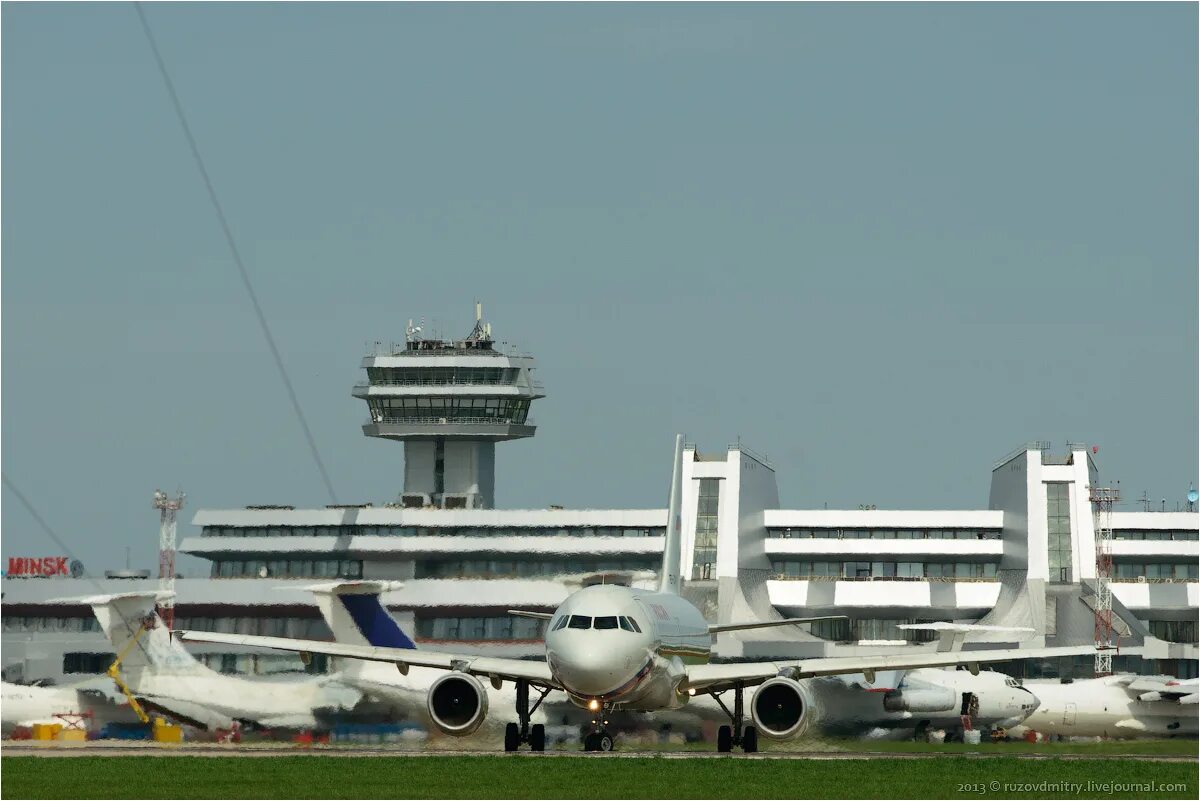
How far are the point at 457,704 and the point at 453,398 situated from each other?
94597mm

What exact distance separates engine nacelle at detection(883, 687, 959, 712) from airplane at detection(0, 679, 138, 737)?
25.8 meters

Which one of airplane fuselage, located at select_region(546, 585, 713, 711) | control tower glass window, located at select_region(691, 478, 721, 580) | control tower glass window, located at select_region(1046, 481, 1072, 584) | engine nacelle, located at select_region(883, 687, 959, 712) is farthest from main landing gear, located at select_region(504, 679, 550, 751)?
control tower glass window, located at select_region(1046, 481, 1072, 584)

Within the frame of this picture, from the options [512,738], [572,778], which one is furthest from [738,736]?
[572,778]

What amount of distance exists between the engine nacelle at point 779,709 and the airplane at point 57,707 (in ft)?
86.0

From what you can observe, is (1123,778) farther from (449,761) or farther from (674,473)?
(674,473)

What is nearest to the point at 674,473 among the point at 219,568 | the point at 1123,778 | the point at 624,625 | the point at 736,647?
the point at 624,625

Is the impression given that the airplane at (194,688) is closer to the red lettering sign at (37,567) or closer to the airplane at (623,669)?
the airplane at (623,669)

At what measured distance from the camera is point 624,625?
51.1 metres

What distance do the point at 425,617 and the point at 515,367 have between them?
2801 centimetres

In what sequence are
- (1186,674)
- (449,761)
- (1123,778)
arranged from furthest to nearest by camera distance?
(1186,674), (449,761), (1123,778)

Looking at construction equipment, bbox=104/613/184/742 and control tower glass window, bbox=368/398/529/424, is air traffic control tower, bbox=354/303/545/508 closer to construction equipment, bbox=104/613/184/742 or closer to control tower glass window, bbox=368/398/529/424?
control tower glass window, bbox=368/398/529/424

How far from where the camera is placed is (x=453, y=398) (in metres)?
147

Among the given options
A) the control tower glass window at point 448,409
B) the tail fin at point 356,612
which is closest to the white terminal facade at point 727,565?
the control tower glass window at point 448,409

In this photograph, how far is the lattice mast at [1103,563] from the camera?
11681 centimetres
